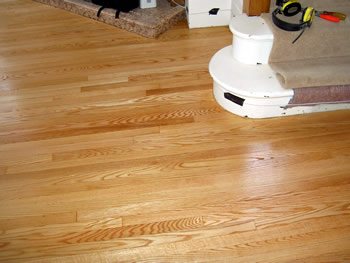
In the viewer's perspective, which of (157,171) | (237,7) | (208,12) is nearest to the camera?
(157,171)

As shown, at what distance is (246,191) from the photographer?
4.82 feet

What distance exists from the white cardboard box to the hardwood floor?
0.43m

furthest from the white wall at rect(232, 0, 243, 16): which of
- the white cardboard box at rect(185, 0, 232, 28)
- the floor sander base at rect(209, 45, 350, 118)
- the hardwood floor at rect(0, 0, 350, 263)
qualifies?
the floor sander base at rect(209, 45, 350, 118)

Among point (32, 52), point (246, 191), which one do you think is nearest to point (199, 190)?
point (246, 191)

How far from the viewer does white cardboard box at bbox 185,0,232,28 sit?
2.53 metres

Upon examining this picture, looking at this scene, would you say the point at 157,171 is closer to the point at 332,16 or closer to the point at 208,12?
the point at 332,16

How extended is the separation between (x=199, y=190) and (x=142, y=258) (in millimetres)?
395

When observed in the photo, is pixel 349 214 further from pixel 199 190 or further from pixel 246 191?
pixel 199 190

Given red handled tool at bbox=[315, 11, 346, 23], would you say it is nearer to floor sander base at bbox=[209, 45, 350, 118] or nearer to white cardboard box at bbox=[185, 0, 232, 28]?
floor sander base at bbox=[209, 45, 350, 118]

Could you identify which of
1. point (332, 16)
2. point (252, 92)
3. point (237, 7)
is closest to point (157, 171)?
point (252, 92)

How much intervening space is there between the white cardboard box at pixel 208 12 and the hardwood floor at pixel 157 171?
1.40 feet

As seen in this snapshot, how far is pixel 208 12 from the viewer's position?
2.59 m

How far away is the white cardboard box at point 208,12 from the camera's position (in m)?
2.53

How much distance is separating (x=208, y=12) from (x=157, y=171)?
1574 millimetres
